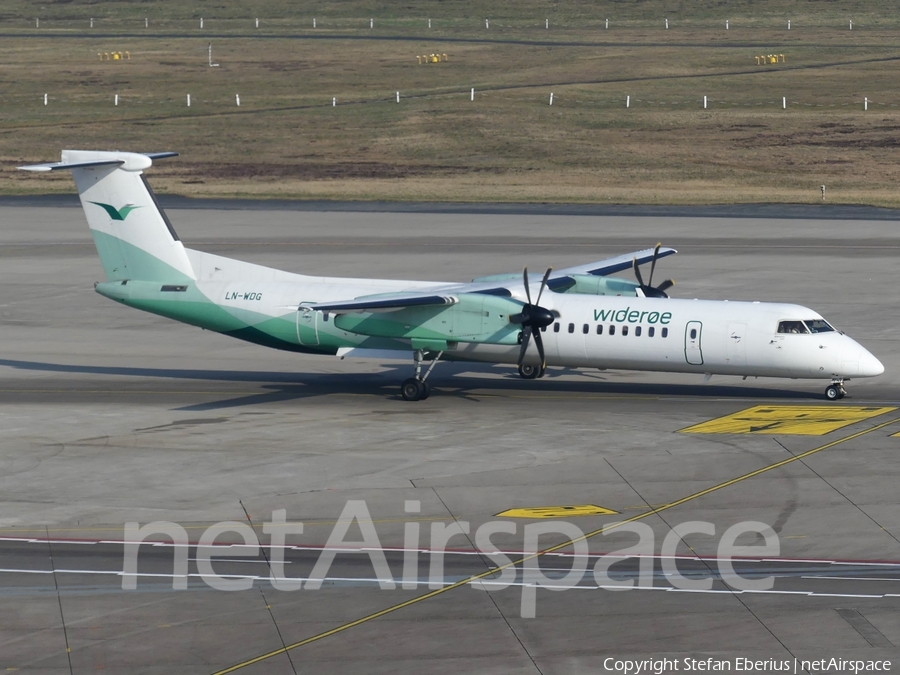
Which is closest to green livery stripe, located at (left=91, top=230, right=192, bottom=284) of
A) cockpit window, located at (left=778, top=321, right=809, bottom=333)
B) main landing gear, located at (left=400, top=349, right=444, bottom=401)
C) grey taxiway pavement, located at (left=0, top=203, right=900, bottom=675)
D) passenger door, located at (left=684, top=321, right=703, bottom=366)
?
grey taxiway pavement, located at (left=0, top=203, right=900, bottom=675)

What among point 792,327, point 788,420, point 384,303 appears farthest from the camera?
point 792,327

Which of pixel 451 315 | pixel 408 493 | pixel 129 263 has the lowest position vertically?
pixel 408 493

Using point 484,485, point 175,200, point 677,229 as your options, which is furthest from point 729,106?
point 484,485

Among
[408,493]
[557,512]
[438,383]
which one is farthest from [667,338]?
[408,493]

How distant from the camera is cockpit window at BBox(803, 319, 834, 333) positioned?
31031mm

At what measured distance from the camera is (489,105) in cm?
9800

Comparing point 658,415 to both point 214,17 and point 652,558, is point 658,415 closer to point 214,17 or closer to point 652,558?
point 652,558

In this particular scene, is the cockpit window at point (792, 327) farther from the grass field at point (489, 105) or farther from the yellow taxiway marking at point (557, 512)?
the grass field at point (489, 105)

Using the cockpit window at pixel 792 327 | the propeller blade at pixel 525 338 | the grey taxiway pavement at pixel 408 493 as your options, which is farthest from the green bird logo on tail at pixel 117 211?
the cockpit window at pixel 792 327

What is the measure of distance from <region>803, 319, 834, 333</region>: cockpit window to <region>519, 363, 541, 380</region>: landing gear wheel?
6986mm

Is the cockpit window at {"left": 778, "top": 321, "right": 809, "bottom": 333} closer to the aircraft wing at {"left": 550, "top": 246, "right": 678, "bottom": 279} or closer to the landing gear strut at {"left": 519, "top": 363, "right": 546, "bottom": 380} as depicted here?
the landing gear strut at {"left": 519, "top": 363, "right": 546, "bottom": 380}

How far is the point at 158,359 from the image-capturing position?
37.9 metres
